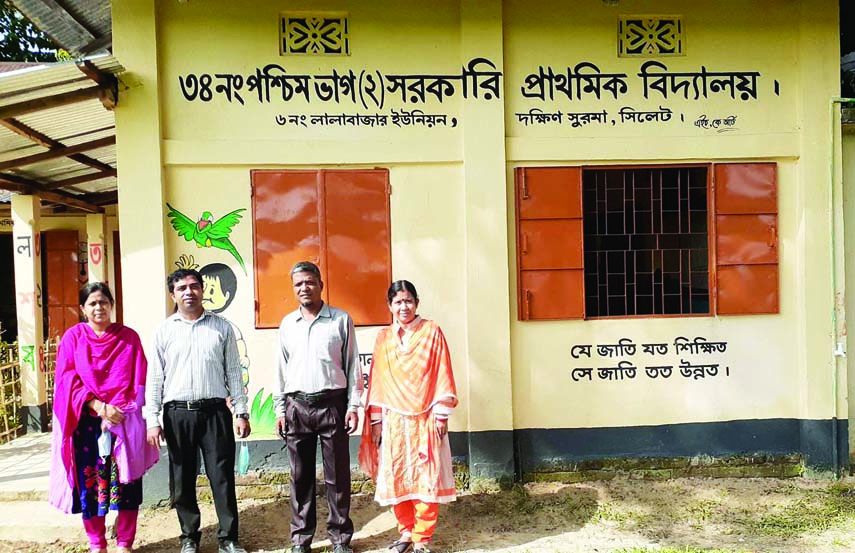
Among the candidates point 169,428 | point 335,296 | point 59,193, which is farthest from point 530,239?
point 59,193

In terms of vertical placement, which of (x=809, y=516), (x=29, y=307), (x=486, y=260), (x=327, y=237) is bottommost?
(x=809, y=516)

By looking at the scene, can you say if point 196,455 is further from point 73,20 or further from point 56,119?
point 73,20

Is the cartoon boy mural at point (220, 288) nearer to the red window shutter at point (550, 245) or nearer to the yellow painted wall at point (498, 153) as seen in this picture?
the yellow painted wall at point (498, 153)

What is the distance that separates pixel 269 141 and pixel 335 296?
1246 mm

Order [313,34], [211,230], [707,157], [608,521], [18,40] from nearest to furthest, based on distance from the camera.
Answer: [608,521], [211,230], [313,34], [707,157], [18,40]

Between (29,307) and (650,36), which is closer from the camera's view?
(650,36)

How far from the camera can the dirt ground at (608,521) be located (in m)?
3.87

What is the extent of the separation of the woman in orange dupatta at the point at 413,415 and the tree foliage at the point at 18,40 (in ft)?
38.9

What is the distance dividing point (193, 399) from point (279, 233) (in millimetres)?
1527

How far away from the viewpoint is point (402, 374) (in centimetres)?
369

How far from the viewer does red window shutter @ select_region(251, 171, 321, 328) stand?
4621 mm

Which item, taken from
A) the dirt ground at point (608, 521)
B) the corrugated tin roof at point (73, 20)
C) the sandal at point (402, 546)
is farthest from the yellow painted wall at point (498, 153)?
the sandal at point (402, 546)

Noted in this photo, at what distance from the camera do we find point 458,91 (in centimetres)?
473

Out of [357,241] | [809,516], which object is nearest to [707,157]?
[809,516]
